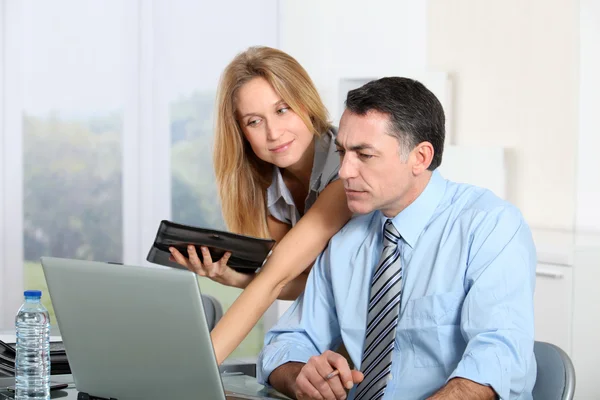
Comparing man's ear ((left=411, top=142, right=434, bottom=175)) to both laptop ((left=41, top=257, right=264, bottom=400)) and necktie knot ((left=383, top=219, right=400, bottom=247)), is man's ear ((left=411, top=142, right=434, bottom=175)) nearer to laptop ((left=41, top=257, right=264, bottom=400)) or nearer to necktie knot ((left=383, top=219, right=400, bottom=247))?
necktie knot ((left=383, top=219, right=400, bottom=247))

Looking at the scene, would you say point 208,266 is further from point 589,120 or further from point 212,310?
point 589,120

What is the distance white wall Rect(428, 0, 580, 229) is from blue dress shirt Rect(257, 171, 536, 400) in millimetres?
2067

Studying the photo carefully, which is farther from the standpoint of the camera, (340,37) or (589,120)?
(340,37)

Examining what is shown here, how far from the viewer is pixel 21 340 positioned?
1793mm

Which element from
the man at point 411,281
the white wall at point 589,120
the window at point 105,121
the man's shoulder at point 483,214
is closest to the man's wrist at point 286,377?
the man at point 411,281

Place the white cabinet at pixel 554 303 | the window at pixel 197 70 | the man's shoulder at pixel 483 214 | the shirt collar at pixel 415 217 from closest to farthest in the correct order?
the man's shoulder at pixel 483 214 → the shirt collar at pixel 415 217 → the white cabinet at pixel 554 303 → the window at pixel 197 70

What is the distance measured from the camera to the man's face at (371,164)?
1.89m

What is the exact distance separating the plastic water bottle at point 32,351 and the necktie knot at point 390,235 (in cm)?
76

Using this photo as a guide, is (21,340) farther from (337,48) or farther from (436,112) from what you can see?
(337,48)

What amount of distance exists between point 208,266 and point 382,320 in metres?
0.49

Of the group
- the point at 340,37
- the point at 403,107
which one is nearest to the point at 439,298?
the point at 403,107

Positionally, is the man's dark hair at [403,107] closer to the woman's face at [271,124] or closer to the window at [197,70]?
the woman's face at [271,124]

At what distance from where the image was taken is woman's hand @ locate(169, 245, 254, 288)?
2.10m

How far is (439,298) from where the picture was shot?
1.83m
